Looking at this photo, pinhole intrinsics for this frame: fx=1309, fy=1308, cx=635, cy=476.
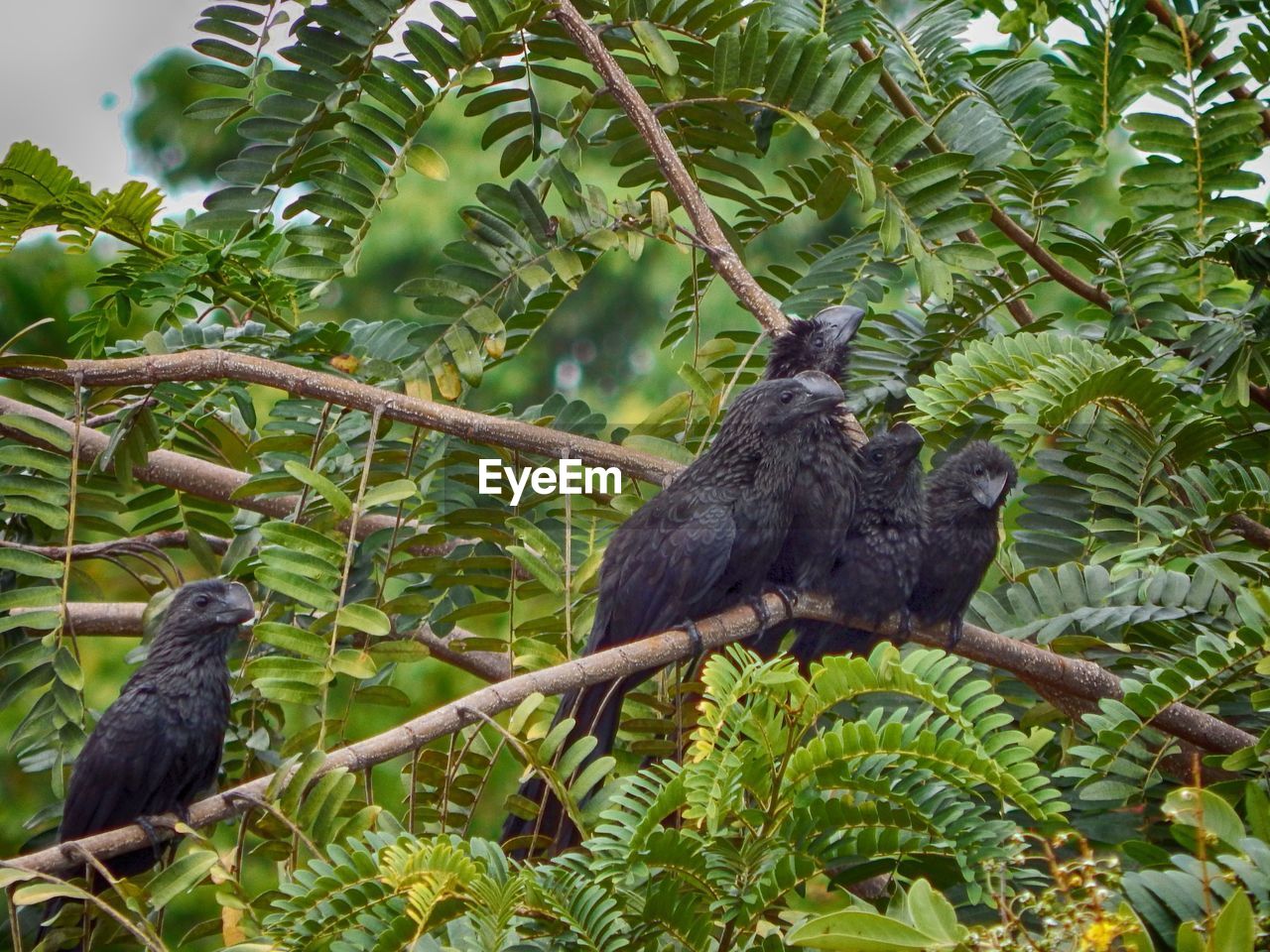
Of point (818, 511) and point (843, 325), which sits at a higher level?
point (843, 325)

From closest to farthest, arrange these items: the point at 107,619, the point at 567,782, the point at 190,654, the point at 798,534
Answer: the point at 567,782
the point at 798,534
the point at 190,654
the point at 107,619

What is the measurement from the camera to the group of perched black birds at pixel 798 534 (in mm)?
2021

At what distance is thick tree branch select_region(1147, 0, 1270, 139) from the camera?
2.68 metres

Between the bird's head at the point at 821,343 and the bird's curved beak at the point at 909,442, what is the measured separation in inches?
6.9

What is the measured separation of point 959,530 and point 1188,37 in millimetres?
1225

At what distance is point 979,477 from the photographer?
7.36 ft

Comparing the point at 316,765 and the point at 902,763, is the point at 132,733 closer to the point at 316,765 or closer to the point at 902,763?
the point at 316,765

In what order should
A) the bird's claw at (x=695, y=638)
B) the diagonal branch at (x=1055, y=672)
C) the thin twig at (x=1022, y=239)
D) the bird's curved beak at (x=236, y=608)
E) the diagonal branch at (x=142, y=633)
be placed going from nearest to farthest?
the diagonal branch at (x=1055, y=672) → the bird's claw at (x=695, y=638) → the bird's curved beak at (x=236, y=608) → the diagonal branch at (x=142, y=633) → the thin twig at (x=1022, y=239)

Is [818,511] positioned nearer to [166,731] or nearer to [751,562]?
[751,562]

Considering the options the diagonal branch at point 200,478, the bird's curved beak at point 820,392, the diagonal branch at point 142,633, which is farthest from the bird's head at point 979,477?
the diagonal branch at point 200,478

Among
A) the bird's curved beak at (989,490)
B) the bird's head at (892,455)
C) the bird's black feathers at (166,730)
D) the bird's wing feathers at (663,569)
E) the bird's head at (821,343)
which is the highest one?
the bird's head at (821,343)

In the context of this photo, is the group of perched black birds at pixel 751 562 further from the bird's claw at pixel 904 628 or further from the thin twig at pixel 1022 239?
the thin twig at pixel 1022 239

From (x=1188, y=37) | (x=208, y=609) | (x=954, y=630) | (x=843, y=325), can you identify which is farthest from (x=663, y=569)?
(x=1188, y=37)

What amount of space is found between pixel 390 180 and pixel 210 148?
578 centimetres
